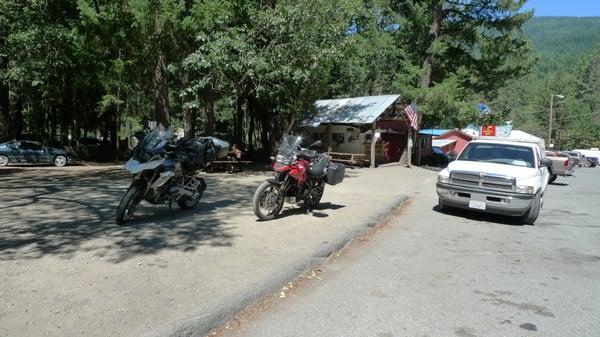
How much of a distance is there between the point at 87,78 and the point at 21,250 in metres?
17.8

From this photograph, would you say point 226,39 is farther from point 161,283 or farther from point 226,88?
point 161,283

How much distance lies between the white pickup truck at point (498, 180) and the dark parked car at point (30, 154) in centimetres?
1956

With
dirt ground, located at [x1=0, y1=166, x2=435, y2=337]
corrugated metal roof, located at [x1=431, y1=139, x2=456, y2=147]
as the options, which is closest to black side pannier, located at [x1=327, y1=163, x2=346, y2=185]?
dirt ground, located at [x1=0, y1=166, x2=435, y2=337]

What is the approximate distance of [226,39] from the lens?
1566 centimetres

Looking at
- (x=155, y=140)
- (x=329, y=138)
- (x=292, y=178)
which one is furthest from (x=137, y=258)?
(x=329, y=138)

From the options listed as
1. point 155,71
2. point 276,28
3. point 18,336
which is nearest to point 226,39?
point 276,28

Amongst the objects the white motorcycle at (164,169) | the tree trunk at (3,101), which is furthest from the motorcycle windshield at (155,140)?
the tree trunk at (3,101)

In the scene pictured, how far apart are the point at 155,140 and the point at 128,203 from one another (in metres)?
1.09

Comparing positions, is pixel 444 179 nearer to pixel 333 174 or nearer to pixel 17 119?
pixel 333 174

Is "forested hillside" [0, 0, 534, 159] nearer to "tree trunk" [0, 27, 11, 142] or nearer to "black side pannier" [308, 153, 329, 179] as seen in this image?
"tree trunk" [0, 27, 11, 142]

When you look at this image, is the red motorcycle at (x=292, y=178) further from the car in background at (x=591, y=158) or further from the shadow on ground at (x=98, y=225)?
the car in background at (x=591, y=158)

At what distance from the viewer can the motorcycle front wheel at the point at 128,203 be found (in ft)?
24.1

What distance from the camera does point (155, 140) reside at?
24.9 ft

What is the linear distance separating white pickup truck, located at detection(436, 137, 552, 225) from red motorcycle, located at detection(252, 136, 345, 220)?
2.62 m
